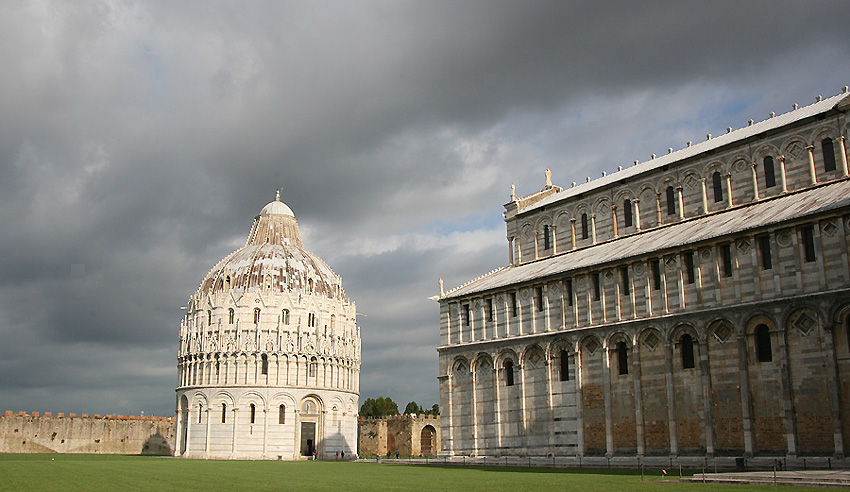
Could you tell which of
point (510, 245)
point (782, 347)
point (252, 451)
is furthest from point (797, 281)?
point (252, 451)

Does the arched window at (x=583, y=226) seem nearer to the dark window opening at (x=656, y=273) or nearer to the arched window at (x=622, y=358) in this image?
the dark window opening at (x=656, y=273)

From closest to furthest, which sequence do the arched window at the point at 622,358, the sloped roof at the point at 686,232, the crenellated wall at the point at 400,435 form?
the sloped roof at the point at 686,232 → the arched window at the point at 622,358 → the crenellated wall at the point at 400,435

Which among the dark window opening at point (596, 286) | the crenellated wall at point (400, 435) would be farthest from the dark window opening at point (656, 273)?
the crenellated wall at point (400, 435)

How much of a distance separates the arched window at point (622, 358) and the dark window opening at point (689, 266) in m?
5.44

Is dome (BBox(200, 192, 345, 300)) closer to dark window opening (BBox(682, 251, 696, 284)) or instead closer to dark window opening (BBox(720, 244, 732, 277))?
dark window opening (BBox(682, 251, 696, 284))

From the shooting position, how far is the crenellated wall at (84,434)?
85000 mm

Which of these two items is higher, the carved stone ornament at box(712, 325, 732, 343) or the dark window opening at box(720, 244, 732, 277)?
the dark window opening at box(720, 244, 732, 277)

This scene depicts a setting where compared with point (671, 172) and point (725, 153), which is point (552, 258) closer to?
point (671, 172)

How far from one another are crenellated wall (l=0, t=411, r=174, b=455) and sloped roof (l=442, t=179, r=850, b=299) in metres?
58.6

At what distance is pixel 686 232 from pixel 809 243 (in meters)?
8.55

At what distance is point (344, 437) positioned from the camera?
288 feet

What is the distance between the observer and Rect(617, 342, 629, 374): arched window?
41969mm

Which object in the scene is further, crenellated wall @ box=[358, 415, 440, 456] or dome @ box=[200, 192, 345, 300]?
crenellated wall @ box=[358, 415, 440, 456]

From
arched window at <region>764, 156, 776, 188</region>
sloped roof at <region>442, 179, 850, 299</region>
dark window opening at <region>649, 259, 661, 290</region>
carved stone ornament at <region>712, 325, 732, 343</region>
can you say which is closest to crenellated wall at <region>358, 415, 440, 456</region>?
sloped roof at <region>442, 179, 850, 299</region>
